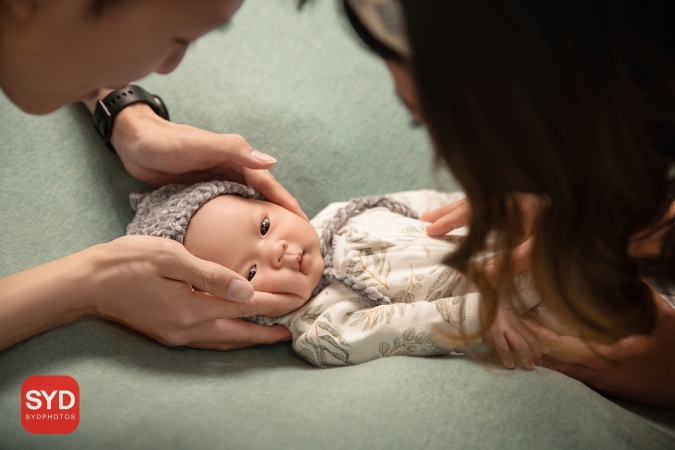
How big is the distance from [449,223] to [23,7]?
1006 millimetres

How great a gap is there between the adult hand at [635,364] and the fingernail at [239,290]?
2.16ft

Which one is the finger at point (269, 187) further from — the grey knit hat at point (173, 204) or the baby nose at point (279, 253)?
the baby nose at point (279, 253)

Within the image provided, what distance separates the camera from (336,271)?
136 centimetres

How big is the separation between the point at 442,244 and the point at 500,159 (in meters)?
0.70

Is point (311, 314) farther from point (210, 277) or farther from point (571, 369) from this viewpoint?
point (571, 369)

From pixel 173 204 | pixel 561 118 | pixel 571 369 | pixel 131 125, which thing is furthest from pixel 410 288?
pixel 131 125

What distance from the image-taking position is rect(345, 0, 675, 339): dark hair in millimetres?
617

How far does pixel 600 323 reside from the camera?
0.87 meters

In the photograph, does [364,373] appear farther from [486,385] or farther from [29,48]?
[29,48]

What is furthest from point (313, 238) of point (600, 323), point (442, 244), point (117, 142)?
point (600, 323)

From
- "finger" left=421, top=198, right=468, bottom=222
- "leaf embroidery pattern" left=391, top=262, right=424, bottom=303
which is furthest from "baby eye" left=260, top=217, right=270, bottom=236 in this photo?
"finger" left=421, top=198, right=468, bottom=222

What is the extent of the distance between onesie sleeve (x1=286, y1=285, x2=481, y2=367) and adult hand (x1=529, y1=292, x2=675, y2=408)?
202 mm

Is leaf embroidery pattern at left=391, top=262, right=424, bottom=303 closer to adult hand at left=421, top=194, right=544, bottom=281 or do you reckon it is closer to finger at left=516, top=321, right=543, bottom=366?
adult hand at left=421, top=194, right=544, bottom=281

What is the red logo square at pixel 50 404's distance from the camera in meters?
0.99
